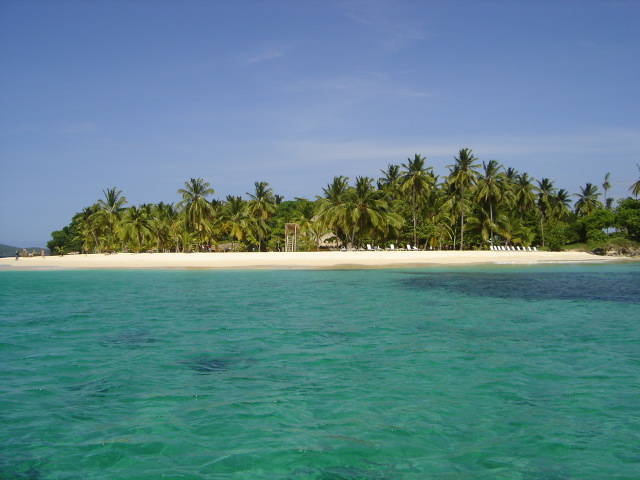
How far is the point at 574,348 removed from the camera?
10141 millimetres

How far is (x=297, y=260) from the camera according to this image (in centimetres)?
4497

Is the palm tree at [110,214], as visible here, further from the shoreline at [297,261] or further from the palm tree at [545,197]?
the palm tree at [545,197]

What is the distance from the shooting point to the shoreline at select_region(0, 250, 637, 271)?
4347 cm

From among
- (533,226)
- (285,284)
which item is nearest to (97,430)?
(285,284)

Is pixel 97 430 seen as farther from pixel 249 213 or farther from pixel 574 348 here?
pixel 249 213

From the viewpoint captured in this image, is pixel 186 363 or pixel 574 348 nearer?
pixel 186 363

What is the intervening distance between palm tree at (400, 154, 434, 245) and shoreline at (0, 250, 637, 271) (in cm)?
940

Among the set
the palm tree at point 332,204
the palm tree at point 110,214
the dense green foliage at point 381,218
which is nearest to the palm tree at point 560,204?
the dense green foliage at point 381,218

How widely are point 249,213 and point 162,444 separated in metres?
A: 60.7

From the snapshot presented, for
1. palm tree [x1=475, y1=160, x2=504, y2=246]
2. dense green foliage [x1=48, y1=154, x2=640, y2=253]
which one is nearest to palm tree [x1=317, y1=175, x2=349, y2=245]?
dense green foliage [x1=48, y1=154, x2=640, y2=253]

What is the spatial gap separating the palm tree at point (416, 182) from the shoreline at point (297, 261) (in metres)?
9.40

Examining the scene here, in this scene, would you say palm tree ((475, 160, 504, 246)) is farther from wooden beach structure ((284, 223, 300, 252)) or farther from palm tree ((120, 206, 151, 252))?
palm tree ((120, 206, 151, 252))

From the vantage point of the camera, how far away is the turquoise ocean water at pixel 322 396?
5082 mm

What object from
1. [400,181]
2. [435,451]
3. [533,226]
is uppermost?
[400,181]
